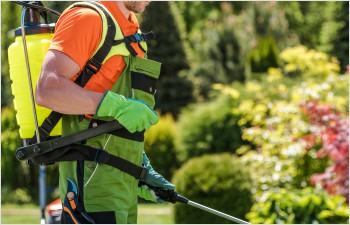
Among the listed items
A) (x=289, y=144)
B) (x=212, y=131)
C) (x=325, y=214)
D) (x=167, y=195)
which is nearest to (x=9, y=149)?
(x=212, y=131)

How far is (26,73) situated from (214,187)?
5819 mm

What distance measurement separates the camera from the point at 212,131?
1262cm

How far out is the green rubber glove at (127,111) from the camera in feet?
9.81

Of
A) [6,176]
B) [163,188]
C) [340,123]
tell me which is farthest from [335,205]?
[6,176]

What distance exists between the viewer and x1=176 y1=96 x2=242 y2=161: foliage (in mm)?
12609

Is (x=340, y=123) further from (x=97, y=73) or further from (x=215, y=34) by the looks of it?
(x=215, y=34)

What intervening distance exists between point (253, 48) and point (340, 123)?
1404 centimetres

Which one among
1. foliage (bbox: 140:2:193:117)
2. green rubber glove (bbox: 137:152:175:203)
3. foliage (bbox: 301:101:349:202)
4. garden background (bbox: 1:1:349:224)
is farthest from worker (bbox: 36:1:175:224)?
foliage (bbox: 140:2:193:117)

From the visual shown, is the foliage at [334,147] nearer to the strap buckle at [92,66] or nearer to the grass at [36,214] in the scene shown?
the grass at [36,214]

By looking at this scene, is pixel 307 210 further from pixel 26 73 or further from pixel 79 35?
pixel 79 35

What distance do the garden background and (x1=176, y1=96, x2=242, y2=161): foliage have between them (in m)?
0.02

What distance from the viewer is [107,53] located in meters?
3.07

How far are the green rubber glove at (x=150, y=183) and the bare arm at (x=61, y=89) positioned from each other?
26.9 inches

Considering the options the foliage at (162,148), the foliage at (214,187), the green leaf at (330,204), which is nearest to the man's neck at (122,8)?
the green leaf at (330,204)
